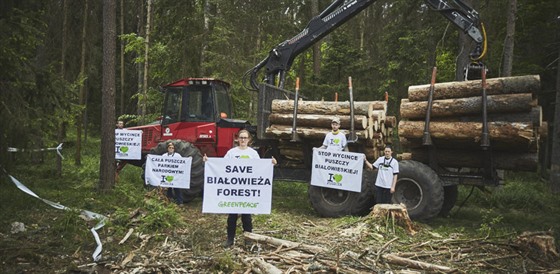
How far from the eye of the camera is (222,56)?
19000mm

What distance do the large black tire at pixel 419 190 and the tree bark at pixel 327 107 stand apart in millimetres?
1437

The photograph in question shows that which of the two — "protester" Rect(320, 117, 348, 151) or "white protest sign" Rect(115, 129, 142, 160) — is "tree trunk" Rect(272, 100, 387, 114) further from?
"white protest sign" Rect(115, 129, 142, 160)

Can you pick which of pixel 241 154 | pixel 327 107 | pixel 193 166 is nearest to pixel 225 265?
pixel 241 154

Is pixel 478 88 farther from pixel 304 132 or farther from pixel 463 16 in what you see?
pixel 304 132

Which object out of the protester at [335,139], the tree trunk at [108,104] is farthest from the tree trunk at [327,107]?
the tree trunk at [108,104]

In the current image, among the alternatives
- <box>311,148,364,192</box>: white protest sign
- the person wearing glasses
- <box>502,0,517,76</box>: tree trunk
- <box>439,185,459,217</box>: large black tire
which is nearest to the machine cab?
<box>311,148,364,192</box>: white protest sign

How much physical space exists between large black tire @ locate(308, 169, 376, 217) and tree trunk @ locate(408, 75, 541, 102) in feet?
6.62

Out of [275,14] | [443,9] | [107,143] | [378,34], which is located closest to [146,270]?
[107,143]

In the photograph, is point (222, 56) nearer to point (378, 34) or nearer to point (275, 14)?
point (275, 14)

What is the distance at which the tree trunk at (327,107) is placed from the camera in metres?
10.6

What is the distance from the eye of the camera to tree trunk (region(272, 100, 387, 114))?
10.6m

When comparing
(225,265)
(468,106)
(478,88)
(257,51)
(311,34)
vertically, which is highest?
(257,51)

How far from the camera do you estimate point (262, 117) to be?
11.1 meters

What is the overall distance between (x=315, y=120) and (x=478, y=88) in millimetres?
3433
